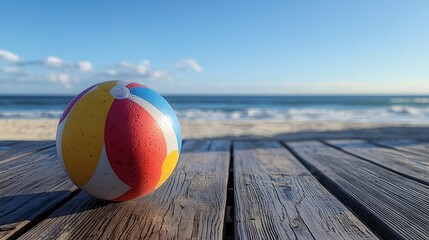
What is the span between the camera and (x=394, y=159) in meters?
2.41

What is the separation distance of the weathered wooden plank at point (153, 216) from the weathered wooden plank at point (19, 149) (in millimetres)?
1222

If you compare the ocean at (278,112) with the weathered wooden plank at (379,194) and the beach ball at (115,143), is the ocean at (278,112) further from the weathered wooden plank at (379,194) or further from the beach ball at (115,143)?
the beach ball at (115,143)

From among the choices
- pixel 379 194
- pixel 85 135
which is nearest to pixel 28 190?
pixel 85 135

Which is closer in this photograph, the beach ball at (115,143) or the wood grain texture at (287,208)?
the wood grain texture at (287,208)

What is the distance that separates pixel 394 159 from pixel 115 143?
2.06 metres

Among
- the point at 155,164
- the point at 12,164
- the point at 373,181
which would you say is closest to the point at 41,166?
the point at 12,164

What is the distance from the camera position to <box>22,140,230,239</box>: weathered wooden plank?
1093 mm

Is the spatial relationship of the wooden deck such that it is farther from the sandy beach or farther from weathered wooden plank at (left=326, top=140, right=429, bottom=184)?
the sandy beach

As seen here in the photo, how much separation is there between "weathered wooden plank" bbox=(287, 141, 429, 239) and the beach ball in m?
0.85

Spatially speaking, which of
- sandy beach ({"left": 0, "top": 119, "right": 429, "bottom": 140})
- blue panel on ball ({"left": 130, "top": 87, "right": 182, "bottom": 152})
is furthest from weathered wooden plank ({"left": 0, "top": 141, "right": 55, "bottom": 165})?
sandy beach ({"left": 0, "top": 119, "right": 429, "bottom": 140})

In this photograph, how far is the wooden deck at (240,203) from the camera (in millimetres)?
1116

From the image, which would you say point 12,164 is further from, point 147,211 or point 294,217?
point 294,217

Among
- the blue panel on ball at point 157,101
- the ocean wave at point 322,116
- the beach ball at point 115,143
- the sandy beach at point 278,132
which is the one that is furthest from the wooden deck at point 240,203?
the ocean wave at point 322,116

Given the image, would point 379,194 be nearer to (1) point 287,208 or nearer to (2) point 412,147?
(1) point 287,208
